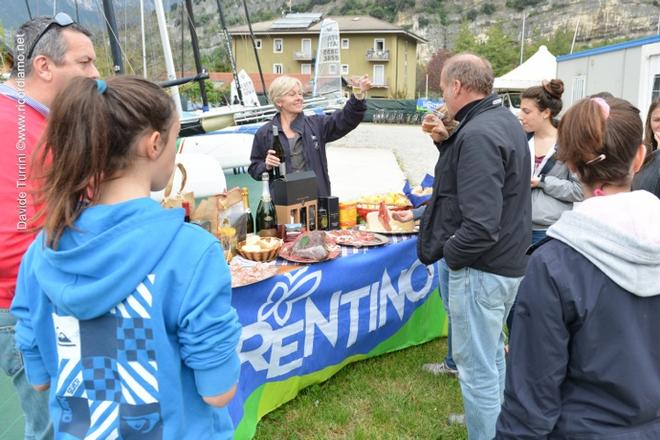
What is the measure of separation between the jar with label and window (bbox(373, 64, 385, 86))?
6028 cm

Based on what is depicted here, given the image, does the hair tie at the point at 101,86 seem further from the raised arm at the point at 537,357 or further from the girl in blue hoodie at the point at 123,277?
the raised arm at the point at 537,357

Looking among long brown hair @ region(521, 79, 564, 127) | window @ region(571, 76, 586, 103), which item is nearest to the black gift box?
long brown hair @ region(521, 79, 564, 127)

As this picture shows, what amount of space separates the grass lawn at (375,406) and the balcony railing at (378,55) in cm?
6089

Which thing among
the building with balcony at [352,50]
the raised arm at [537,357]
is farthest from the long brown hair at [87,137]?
the building with balcony at [352,50]

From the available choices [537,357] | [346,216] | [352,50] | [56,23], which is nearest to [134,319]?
[537,357]

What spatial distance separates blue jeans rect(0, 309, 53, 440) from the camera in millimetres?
1763

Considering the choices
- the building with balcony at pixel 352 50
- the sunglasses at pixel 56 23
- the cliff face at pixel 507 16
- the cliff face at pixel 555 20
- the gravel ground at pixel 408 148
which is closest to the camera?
the sunglasses at pixel 56 23

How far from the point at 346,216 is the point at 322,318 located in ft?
2.68

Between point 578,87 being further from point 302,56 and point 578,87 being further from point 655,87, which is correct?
point 302,56

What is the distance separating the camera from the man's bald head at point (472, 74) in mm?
2342

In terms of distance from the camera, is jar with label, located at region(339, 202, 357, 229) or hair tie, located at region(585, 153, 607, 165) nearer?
hair tie, located at region(585, 153, 607, 165)

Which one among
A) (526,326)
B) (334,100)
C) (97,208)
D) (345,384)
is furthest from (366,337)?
(334,100)

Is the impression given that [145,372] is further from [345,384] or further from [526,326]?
[345,384]

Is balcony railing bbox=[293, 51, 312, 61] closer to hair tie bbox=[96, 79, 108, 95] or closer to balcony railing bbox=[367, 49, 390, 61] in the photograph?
balcony railing bbox=[367, 49, 390, 61]
